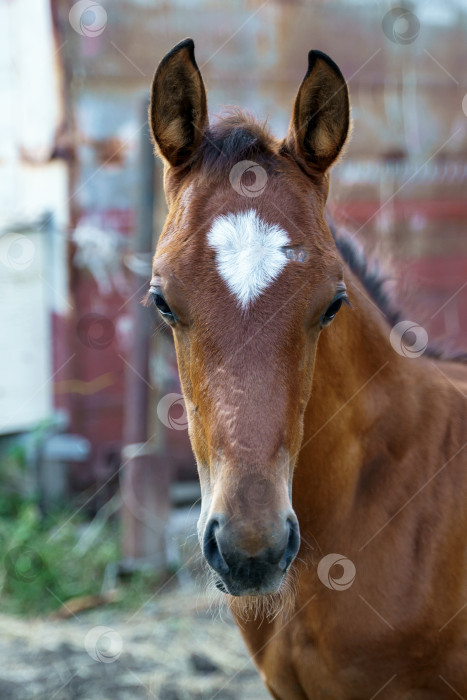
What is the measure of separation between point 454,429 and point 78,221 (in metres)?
4.25

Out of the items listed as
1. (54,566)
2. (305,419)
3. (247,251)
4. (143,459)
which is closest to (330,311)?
(247,251)

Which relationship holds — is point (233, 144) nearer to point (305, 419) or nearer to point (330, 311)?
point (330, 311)

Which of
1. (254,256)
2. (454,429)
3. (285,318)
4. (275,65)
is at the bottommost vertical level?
(454,429)

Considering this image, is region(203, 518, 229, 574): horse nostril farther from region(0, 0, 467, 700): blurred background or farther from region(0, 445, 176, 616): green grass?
region(0, 445, 176, 616): green grass

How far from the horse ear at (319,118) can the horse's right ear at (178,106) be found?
0.98ft

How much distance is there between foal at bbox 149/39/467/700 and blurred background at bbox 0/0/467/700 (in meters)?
1.82

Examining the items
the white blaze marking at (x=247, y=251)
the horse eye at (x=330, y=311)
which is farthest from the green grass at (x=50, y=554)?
the white blaze marking at (x=247, y=251)

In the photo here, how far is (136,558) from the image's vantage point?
15.8 feet

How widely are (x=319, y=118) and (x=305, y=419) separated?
38.3 inches

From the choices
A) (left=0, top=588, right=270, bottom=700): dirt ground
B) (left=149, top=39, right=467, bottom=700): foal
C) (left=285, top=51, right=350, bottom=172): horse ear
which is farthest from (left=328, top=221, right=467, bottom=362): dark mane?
(left=0, top=588, right=270, bottom=700): dirt ground

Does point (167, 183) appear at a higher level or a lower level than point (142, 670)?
higher

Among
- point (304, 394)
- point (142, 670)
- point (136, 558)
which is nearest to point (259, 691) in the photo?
point (142, 670)

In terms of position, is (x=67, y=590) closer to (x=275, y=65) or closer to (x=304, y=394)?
(x=304, y=394)

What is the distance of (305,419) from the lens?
2.34 m
